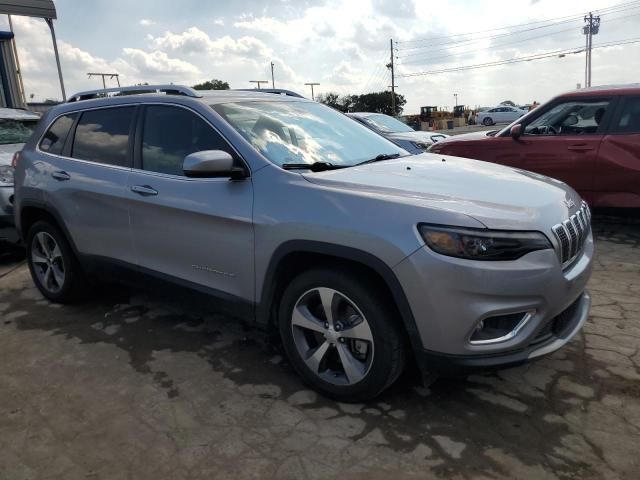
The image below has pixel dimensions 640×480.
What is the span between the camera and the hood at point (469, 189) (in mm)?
2514

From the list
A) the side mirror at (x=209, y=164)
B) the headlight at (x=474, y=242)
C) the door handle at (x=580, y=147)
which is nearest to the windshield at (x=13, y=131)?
the side mirror at (x=209, y=164)

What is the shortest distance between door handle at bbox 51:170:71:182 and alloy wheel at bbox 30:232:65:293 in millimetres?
553

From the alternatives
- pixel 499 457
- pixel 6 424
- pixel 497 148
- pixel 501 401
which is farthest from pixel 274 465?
pixel 497 148

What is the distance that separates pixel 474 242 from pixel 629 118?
14.9ft

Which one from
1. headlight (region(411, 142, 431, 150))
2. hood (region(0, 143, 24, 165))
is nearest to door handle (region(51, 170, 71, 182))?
hood (region(0, 143, 24, 165))

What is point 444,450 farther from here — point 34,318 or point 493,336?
point 34,318

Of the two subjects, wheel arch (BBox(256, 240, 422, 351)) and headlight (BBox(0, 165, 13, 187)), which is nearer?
wheel arch (BBox(256, 240, 422, 351))

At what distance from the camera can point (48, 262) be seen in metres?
4.59

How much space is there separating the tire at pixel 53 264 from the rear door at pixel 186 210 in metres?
1.03

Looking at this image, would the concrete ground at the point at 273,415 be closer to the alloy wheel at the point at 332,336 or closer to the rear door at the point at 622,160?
the alloy wheel at the point at 332,336

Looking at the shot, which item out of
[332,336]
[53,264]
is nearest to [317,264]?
[332,336]

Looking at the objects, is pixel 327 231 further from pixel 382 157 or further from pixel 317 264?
pixel 382 157

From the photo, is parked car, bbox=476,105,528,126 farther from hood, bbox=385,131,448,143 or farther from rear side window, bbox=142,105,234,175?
rear side window, bbox=142,105,234,175

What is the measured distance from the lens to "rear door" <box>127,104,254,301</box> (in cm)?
309
